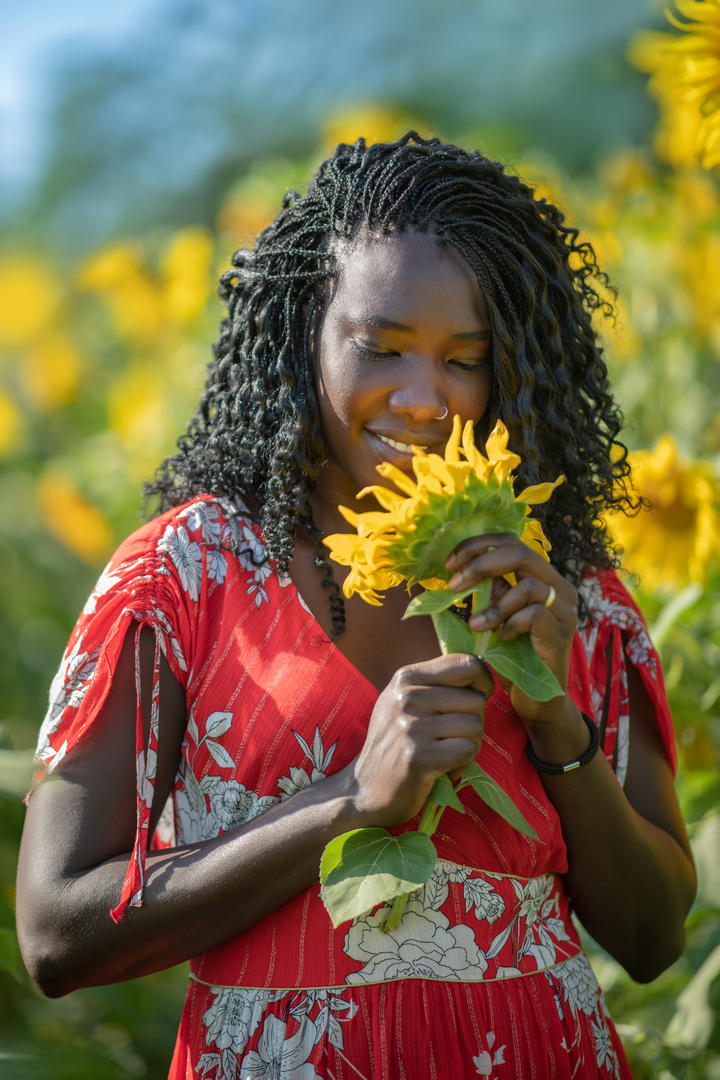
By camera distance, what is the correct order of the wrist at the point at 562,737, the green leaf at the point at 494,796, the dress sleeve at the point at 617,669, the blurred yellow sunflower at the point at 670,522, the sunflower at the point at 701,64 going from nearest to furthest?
the green leaf at the point at 494,796 < the wrist at the point at 562,737 < the dress sleeve at the point at 617,669 < the sunflower at the point at 701,64 < the blurred yellow sunflower at the point at 670,522

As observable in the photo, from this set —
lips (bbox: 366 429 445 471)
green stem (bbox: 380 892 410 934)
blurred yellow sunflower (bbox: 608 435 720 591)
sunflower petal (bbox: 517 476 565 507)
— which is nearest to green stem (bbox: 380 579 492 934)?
green stem (bbox: 380 892 410 934)

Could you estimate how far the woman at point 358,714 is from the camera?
1194 mm

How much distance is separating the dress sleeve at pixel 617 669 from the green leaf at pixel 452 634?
50 centimetres

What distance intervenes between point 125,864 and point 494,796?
0.44 m

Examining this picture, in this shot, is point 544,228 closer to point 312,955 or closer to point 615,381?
point 312,955

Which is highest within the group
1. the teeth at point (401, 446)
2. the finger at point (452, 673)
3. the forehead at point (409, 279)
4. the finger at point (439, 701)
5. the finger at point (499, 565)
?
the forehead at point (409, 279)

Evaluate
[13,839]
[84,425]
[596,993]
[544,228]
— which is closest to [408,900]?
[596,993]

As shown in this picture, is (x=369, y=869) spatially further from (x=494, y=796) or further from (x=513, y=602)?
(x=513, y=602)

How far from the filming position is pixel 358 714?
130cm

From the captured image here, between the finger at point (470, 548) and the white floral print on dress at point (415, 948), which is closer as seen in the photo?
the finger at point (470, 548)

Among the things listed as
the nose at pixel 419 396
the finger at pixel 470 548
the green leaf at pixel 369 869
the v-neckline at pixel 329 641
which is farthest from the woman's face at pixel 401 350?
the green leaf at pixel 369 869

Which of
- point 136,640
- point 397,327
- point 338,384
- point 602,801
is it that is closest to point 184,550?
point 136,640

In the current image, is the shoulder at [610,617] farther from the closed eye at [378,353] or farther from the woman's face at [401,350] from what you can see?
Result: the closed eye at [378,353]

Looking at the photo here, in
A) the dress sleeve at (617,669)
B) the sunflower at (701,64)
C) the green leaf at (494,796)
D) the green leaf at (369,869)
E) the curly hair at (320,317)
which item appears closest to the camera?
the green leaf at (369,869)
